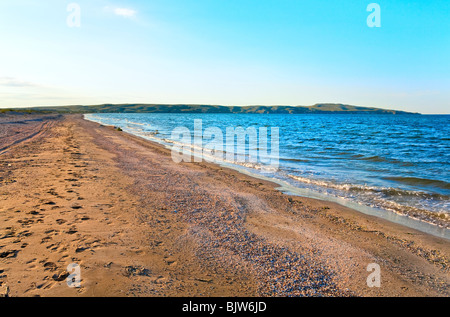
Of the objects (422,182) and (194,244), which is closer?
(194,244)

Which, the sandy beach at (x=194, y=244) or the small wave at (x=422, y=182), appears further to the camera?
the small wave at (x=422, y=182)

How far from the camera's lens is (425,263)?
5789mm

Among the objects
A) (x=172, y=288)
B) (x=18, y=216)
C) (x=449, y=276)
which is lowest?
(x=449, y=276)

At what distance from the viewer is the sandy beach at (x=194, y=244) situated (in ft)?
14.7

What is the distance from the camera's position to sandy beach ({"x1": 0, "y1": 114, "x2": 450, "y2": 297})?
176 inches

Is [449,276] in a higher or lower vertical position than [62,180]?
lower

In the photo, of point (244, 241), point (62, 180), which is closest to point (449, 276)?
point (244, 241)

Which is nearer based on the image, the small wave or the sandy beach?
the sandy beach

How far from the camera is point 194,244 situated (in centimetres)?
595

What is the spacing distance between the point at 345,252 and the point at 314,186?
7095mm
